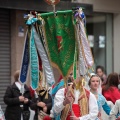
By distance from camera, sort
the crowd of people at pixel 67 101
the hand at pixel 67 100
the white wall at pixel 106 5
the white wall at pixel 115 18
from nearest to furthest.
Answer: the hand at pixel 67 100
the crowd of people at pixel 67 101
the white wall at pixel 106 5
the white wall at pixel 115 18

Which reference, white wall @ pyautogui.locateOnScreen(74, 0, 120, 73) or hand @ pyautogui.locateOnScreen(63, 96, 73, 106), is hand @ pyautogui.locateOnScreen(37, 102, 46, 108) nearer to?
→ hand @ pyautogui.locateOnScreen(63, 96, 73, 106)

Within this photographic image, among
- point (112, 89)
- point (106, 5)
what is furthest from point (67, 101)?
point (106, 5)

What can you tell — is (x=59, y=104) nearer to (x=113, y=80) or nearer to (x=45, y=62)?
(x=45, y=62)

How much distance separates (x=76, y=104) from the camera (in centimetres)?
957

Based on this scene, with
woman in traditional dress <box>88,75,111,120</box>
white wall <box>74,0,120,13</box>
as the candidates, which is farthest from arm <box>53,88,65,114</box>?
white wall <box>74,0,120,13</box>

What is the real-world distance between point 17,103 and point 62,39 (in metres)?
3.10

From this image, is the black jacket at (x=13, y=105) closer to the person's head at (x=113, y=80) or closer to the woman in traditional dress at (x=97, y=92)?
the person's head at (x=113, y=80)

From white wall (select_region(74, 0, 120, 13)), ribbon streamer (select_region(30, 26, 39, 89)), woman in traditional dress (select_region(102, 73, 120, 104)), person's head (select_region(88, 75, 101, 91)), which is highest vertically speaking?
white wall (select_region(74, 0, 120, 13))

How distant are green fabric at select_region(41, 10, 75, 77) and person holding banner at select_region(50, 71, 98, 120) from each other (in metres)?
0.33

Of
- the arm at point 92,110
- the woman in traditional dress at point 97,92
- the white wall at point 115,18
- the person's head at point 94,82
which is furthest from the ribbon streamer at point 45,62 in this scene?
the white wall at point 115,18

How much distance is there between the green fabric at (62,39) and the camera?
976 cm

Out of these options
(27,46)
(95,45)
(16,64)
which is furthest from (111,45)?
(27,46)

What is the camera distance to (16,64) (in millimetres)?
15953

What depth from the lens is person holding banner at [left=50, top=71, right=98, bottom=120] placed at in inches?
371
